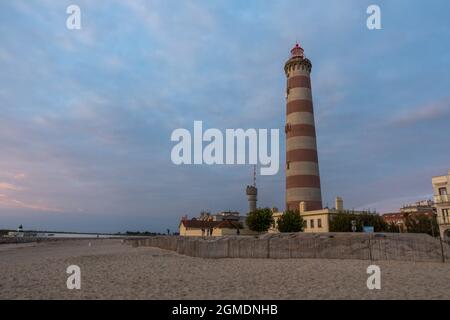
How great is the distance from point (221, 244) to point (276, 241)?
3704 millimetres

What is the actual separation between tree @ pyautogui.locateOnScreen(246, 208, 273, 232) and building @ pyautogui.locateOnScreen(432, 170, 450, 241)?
72.1 ft

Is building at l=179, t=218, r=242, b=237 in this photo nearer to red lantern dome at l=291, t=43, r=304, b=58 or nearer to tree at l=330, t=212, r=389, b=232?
Result: tree at l=330, t=212, r=389, b=232

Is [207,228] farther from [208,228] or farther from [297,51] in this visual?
[297,51]

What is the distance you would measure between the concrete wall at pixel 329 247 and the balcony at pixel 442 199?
27.5 metres

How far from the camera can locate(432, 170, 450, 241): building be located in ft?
141

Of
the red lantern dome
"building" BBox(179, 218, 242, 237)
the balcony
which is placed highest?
the red lantern dome

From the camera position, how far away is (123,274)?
15633 mm

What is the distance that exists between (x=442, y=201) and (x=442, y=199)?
0.98ft

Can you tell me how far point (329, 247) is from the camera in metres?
21.6

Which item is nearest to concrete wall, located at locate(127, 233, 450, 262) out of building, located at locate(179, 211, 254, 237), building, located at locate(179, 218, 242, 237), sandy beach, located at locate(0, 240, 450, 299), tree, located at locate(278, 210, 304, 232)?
sandy beach, located at locate(0, 240, 450, 299)

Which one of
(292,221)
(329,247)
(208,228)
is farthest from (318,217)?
(208,228)

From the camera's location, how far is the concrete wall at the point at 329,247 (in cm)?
1973
